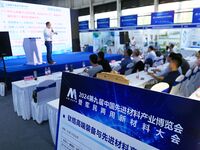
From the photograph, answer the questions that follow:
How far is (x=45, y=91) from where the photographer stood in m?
3.01

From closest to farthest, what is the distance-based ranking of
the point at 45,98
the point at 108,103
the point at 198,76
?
the point at 108,103 → the point at 45,98 → the point at 198,76

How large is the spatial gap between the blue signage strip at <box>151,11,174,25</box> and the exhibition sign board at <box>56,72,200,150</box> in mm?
7676

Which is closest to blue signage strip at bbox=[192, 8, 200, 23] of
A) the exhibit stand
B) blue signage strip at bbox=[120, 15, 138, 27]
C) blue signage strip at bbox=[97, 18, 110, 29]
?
blue signage strip at bbox=[120, 15, 138, 27]

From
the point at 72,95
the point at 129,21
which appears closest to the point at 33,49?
the point at 72,95

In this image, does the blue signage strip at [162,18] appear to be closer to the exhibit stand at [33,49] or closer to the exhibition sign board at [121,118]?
the exhibit stand at [33,49]

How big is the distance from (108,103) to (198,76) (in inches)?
146

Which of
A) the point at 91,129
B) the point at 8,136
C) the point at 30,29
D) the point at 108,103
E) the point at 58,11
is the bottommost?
the point at 8,136

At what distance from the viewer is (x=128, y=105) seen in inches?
25.9

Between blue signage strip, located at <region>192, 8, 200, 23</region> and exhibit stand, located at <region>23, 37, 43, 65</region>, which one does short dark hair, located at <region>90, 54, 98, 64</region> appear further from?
blue signage strip, located at <region>192, 8, 200, 23</region>

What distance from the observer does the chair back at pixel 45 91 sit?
2.92 m

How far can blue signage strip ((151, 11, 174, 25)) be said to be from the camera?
7497 millimetres

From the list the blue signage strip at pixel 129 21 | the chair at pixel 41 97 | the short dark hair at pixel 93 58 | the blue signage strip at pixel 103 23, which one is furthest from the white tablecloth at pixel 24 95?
the blue signage strip at pixel 103 23

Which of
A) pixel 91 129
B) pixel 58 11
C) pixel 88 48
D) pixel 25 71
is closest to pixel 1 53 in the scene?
pixel 25 71

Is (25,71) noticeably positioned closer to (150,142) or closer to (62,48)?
(62,48)
